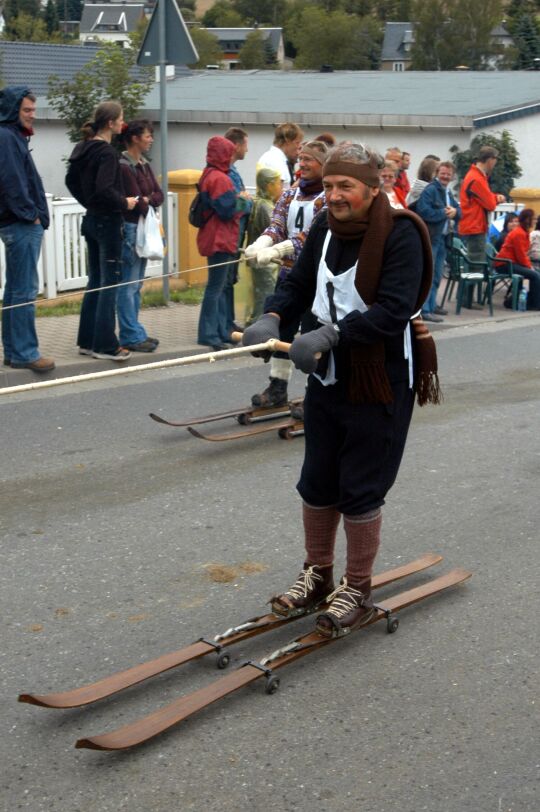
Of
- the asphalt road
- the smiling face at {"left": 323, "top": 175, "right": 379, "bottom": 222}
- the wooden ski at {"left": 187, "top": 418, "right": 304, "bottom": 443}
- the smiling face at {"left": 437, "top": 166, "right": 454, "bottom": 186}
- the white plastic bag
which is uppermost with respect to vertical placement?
the smiling face at {"left": 323, "top": 175, "right": 379, "bottom": 222}

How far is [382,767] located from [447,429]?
180 inches

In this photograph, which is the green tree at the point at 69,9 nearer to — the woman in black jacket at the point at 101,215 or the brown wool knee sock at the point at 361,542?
the woman in black jacket at the point at 101,215

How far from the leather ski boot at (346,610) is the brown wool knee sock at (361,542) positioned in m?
0.04

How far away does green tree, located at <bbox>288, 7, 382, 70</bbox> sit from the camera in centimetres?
10606

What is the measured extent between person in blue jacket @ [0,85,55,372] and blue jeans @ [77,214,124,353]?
452 millimetres

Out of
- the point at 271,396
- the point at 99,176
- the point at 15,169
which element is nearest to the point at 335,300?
the point at 271,396

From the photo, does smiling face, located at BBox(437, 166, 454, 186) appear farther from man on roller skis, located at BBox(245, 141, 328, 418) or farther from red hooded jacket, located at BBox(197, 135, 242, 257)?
man on roller skis, located at BBox(245, 141, 328, 418)

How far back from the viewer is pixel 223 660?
424cm

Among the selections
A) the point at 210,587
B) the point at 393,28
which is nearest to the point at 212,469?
the point at 210,587

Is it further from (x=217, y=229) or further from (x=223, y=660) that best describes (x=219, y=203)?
(x=223, y=660)

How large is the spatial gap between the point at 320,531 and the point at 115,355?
5.49m

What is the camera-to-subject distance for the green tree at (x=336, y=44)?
348 feet

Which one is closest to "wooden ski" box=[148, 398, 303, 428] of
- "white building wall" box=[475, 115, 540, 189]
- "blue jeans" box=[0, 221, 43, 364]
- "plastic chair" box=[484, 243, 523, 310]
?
"blue jeans" box=[0, 221, 43, 364]

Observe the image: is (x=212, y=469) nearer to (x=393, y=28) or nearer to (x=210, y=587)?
(x=210, y=587)
